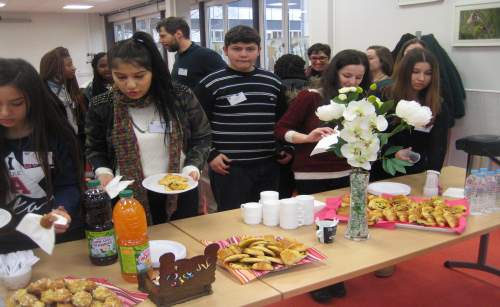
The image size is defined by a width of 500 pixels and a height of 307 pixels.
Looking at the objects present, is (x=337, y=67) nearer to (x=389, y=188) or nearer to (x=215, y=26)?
(x=389, y=188)

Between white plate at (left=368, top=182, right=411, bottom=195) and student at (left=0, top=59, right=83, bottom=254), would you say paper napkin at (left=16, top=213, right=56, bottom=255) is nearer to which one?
student at (left=0, top=59, right=83, bottom=254)

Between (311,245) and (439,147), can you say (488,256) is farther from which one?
(311,245)

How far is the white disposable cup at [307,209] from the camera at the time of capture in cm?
163

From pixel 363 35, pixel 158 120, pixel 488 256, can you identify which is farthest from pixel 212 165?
pixel 363 35

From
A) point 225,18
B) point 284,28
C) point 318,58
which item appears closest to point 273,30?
point 284,28

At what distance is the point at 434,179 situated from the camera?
196 centimetres

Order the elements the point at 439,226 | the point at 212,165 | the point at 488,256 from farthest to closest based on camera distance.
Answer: the point at 488,256
the point at 212,165
the point at 439,226

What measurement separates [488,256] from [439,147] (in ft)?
3.50

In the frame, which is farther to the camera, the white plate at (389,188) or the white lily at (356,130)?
the white plate at (389,188)

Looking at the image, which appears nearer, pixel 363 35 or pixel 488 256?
pixel 488 256

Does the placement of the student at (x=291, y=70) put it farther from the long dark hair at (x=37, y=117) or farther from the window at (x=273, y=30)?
the window at (x=273, y=30)

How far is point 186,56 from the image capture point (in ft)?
12.0

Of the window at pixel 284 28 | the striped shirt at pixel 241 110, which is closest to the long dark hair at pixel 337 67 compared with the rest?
the striped shirt at pixel 241 110

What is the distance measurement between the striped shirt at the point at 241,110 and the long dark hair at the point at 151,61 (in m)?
0.63
